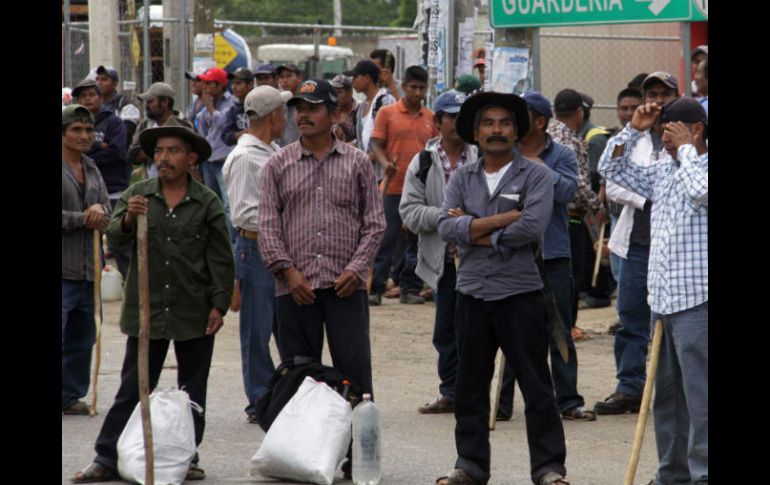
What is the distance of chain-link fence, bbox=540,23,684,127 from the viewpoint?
55.9ft

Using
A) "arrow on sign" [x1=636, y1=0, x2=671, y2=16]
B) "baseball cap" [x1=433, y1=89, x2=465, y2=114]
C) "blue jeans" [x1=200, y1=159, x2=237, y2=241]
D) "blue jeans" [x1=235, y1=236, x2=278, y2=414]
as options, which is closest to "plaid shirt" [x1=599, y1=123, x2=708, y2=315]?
"baseball cap" [x1=433, y1=89, x2=465, y2=114]

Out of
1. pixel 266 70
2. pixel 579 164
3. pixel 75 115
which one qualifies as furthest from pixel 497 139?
pixel 266 70

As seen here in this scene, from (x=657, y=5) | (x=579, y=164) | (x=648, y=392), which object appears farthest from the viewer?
(x=657, y=5)

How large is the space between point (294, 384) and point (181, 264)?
0.90m

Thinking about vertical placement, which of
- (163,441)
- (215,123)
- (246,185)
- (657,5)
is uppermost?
(657,5)

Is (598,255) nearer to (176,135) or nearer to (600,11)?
(600,11)

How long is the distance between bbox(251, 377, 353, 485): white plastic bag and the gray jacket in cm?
198

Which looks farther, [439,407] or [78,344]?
[78,344]

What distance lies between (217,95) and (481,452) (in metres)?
8.50

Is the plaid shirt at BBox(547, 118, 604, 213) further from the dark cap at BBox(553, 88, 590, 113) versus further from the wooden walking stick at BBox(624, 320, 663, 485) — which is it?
the wooden walking stick at BBox(624, 320, 663, 485)

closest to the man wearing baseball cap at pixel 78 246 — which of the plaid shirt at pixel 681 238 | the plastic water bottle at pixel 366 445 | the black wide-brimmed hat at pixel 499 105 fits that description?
the plastic water bottle at pixel 366 445

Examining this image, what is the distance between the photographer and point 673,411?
6.87 meters

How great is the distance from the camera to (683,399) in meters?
6.85

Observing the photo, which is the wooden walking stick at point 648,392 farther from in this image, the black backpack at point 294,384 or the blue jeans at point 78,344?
the blue jeans at point 78,344
